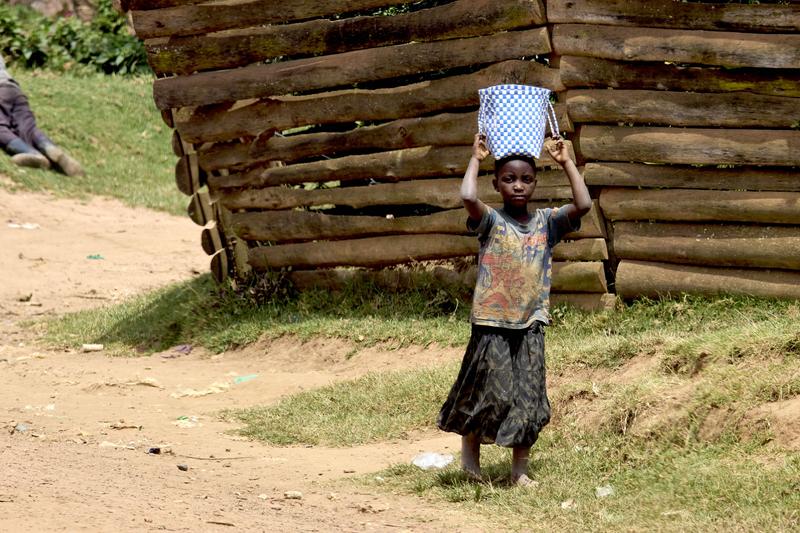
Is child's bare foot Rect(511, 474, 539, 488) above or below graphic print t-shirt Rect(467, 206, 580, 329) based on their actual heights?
below

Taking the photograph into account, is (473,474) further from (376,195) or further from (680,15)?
(376,195)

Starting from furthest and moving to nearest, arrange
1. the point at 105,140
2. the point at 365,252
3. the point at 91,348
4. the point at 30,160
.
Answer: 1. the point at 105,140
2. the point at 30,160
3. the point at 91,348
4. the point at 365,252

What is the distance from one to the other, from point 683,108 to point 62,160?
403 inches

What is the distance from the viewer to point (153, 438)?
736 centimetres

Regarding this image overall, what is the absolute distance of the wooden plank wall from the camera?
7.97 m

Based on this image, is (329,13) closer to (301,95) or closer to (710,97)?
(301,95)

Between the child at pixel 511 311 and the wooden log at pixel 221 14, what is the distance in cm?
389

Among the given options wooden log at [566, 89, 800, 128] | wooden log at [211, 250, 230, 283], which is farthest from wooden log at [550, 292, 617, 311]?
wooden log at [211, 250, 230, 283]

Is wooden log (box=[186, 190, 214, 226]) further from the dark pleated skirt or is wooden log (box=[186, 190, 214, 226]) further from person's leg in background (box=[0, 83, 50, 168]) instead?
person's leg in background (box=[0, 83, 50, 168])

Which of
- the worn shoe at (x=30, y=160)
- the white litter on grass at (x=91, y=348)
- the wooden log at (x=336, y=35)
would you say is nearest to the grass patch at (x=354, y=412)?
the wooden log at (x=336, y=35)

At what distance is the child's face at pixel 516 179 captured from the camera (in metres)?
5.61

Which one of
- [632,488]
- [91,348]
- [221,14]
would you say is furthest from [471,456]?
[91,348]

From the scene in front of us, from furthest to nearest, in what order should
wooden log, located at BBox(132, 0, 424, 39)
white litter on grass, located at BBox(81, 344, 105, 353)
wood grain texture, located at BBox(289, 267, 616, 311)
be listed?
white litter on grass, located at BBox(81, 344, 105, 353), wooden log, located at BBox(132, 0, 424, 39), wood grain texture, located at BBox(289, 267, 616, 311)

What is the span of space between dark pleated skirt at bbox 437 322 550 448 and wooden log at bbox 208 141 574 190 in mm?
2929
